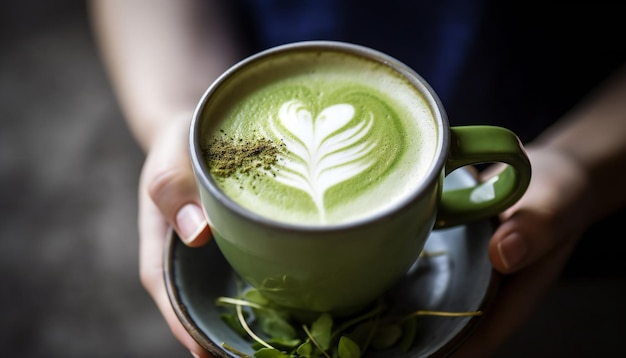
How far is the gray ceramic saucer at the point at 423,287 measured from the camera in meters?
0.71

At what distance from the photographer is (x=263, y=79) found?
759mm

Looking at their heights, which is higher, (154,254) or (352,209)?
(352,209)

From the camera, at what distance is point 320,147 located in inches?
27.7

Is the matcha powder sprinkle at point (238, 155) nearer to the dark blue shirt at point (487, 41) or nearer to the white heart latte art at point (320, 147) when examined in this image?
the white heart latte art at point (320, 147)

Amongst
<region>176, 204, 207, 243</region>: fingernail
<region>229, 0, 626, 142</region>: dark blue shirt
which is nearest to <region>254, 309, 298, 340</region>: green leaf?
<region>176, 204, 207, 243</region>: fingernail

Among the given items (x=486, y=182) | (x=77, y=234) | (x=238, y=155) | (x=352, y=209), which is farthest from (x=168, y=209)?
(x=77, y=234)

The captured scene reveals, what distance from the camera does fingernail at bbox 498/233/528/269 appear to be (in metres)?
0.77

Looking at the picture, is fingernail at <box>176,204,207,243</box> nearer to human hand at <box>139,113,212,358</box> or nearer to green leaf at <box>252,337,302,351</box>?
human hand at <box>139,113,212,358</box>

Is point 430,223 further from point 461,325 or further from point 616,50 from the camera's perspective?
point 616,50

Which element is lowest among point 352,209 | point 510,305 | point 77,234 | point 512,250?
point 77,234

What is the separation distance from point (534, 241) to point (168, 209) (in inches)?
18.3

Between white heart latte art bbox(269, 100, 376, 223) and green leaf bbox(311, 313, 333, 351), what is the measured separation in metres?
0.16

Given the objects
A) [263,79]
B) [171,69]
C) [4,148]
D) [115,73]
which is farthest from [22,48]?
[263,79]

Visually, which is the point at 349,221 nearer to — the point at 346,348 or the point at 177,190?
the point at 346,348
